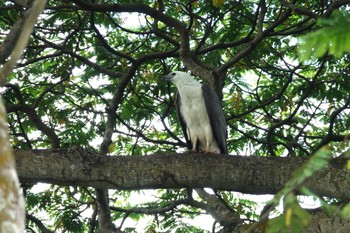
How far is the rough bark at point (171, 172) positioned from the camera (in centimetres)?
498

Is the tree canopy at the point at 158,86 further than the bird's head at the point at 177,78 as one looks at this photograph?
No

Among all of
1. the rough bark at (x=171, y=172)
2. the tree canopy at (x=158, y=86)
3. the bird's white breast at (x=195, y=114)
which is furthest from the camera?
the bird's white breast at (x=195, y=114)

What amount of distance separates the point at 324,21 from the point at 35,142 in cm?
688

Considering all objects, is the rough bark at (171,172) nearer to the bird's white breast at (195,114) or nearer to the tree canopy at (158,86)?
the tree canopy at (158,86)

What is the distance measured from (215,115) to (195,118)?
0.43 m

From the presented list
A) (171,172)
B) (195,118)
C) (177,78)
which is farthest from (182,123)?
(171,172)

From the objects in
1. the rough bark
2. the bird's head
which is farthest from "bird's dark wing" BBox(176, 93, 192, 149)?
the rough bark

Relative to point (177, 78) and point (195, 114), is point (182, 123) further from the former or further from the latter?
point (177, 78)

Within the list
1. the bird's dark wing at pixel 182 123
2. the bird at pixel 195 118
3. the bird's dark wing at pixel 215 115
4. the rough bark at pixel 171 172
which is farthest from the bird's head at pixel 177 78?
the rough bark at pixel 171 172

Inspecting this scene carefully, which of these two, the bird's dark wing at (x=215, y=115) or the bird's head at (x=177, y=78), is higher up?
the bird's head at (x=177, y=78)

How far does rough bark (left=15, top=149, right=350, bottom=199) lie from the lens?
498 centimetres

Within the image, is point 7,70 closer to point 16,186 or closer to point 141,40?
point 16,186

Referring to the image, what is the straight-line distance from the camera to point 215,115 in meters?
7.67

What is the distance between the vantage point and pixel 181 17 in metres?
8.91
